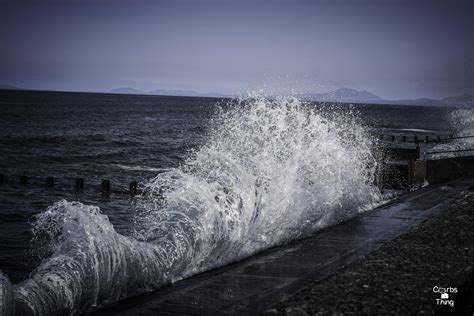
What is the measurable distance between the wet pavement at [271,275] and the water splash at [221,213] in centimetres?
41

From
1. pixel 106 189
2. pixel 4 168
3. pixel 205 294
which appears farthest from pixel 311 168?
pixel 4 168

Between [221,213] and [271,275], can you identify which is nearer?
[271,275]

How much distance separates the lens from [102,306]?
5.00 metres

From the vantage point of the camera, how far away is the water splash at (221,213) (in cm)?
531

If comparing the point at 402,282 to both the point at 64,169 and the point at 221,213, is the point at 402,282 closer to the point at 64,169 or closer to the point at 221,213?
the point at 221,213

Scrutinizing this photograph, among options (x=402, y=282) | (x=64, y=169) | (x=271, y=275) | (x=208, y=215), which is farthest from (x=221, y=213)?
(x=64, y=169)

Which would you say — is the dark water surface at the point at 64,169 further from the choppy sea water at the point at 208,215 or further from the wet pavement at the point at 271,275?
the wet pavement at the point at 271,275

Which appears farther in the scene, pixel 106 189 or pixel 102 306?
pixel 106 189

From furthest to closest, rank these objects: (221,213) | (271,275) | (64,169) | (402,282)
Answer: (64,169) < (221,213) < (271,275) < (402,282)

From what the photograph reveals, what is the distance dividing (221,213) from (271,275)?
2193 millimetres

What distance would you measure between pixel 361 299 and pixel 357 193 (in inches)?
259

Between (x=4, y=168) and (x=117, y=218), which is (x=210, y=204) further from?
(x=4, y=168)

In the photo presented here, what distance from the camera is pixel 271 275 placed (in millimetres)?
5008

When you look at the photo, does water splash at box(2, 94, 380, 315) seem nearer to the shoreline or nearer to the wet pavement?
the wet pavement
